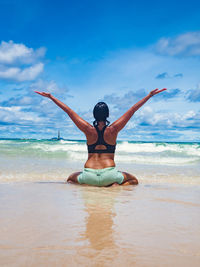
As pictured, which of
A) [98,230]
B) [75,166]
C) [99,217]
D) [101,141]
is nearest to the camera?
[98,230]

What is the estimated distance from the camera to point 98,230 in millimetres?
2570

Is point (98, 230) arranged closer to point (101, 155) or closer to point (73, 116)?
point (101, 155)

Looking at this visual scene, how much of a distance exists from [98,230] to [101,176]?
2.48 m

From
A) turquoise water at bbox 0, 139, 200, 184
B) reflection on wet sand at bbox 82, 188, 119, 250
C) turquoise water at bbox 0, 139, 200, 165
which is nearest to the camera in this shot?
reflection on wet sand at bbox 82, 188, 119, 250

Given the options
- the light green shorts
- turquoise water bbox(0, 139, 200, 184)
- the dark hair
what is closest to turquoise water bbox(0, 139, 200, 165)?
turquoise water bbox(0, 139, 200, 184)

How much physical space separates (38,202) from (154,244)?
193 centimetres

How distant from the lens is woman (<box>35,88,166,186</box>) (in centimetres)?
507

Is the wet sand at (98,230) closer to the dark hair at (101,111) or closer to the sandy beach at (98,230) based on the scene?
the sandy beach at (98,230)

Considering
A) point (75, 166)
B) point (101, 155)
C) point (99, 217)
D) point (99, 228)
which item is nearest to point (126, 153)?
point (75, 166)

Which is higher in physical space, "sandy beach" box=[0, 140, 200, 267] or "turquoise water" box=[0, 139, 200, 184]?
"sandy beach" box=[0, 140, 200, 267]

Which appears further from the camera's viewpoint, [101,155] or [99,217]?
[101,155]

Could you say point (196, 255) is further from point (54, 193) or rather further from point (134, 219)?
point (54, 193)

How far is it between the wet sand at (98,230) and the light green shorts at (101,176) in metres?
0.77

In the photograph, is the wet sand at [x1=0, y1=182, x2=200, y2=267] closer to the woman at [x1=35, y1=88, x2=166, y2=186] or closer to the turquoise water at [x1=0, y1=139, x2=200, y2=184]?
the woman at [x1=35, y1=88, x2=166, y2=186]
